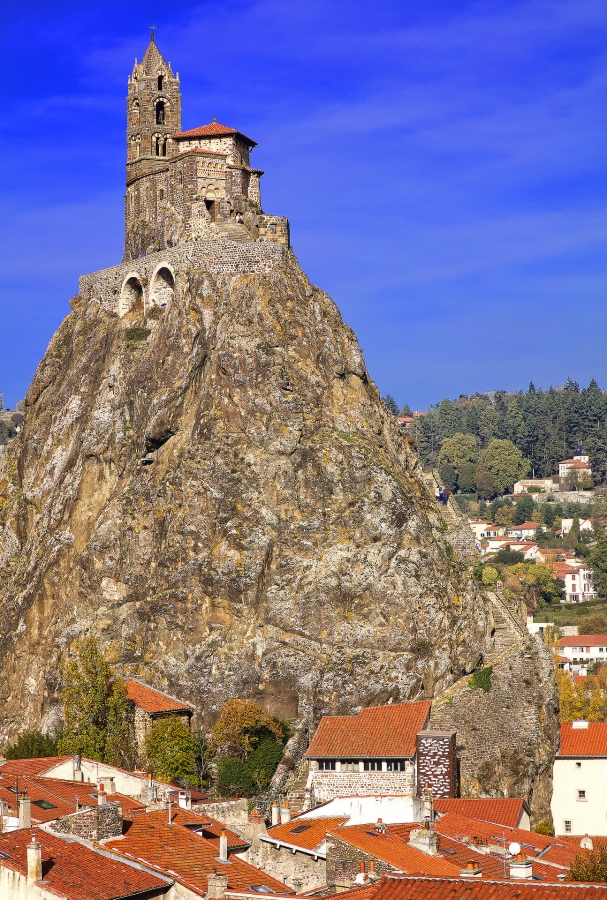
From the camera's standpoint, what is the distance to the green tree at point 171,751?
83.7 m

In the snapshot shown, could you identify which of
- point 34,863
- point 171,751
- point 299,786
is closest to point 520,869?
point 34,863

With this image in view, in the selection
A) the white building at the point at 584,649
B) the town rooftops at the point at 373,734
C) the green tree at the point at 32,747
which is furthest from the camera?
the white building at the point at 584,649

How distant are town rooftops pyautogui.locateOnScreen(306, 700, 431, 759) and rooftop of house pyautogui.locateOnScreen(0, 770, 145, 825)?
17379mm

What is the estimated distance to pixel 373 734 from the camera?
74625 millimetres

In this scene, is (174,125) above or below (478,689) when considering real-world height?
above

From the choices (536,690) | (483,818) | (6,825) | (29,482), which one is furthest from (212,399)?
(6,825)

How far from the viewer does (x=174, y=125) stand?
394 ft

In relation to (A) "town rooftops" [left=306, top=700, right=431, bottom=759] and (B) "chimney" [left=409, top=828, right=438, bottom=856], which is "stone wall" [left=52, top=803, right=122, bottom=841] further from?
(A) "town rooftops" [left=306, top=700, right=431, bottom=759]

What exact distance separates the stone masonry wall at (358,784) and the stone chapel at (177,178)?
44305 mm

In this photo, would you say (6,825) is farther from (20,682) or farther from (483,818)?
(20,682)

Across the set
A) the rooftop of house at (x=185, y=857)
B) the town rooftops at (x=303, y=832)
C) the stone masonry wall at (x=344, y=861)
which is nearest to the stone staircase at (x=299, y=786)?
the town rooftops at (x=303, y=832)

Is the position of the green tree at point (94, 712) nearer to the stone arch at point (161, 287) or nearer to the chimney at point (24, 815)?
the stone arch at point (161, 287)

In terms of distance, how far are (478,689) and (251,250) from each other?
33.9 meters

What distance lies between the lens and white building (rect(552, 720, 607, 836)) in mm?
83188
